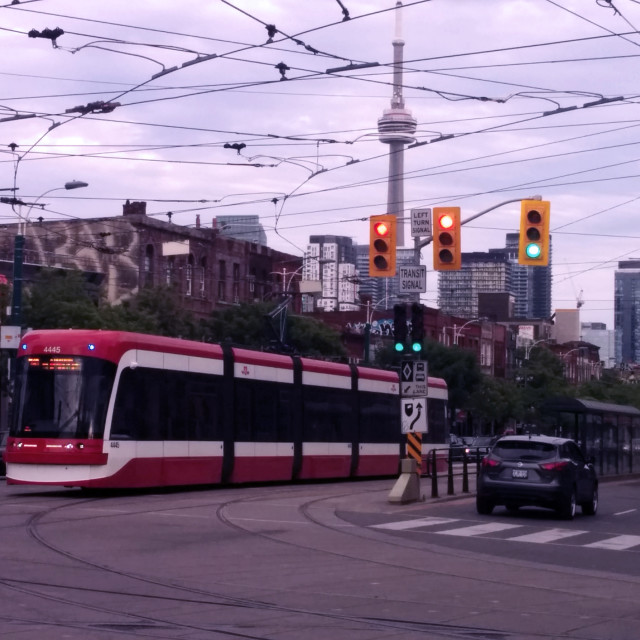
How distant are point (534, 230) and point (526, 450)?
4.19 meters

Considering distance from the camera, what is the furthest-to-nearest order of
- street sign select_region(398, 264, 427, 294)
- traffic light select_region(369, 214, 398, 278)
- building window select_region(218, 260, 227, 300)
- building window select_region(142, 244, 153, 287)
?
building window select_region(218, 260, 227, 300), building window select_region(142, 244, 153, 287), street sign select_region(398, 264, 427, 294), traffic light select_region(369, 214, 398, 278)

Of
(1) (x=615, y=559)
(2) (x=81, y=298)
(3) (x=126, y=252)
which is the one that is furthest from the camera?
(3) (x=126, y=252)

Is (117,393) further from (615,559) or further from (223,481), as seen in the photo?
(615,559)

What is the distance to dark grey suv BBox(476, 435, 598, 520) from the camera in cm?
2319

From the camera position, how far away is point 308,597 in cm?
1250

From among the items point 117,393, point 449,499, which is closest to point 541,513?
point 449,499

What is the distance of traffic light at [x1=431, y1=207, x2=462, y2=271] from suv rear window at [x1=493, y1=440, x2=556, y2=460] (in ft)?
11.8

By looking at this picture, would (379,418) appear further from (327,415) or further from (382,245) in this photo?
(382,245)

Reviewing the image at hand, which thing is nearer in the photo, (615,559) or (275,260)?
(615,559)

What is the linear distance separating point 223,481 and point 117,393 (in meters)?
4.67

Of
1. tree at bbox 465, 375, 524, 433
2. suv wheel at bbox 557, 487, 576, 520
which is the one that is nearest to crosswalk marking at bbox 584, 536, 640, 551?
suv wheel at bbox 557, 487, 576, 520

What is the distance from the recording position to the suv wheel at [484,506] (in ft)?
77.4

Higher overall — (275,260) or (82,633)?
(275,260)

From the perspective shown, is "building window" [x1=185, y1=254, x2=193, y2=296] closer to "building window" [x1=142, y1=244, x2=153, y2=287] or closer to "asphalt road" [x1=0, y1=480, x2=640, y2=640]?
"building window" [x1=142, y1=244, x2=153, y2=287]
